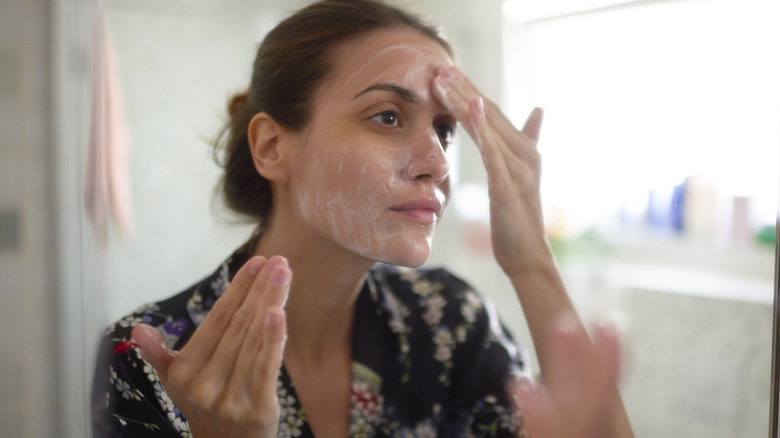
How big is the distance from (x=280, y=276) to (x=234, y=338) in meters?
0.06

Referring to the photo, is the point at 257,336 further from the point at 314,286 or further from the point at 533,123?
the point at 533,123

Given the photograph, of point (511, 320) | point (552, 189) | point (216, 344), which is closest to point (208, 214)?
point (216, 344)

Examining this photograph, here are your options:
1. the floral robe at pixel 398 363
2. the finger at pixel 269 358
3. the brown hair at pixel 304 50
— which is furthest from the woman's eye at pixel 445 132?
the finger at pixel 269 358

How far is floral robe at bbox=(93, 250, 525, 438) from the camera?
0.59 m

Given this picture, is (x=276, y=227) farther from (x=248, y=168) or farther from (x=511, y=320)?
(x=511, y=320)

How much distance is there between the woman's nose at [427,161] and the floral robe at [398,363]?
0.74ft

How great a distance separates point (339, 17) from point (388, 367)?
1.37 ft

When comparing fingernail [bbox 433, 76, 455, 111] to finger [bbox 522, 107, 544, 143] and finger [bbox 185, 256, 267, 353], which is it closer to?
finger [bbox 522, 107, 544, 143]

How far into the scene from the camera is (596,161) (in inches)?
39.8

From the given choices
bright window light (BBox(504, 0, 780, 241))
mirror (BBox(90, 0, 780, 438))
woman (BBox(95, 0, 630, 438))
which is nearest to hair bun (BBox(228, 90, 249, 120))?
woman (BBox(95, 0, 630, 438))

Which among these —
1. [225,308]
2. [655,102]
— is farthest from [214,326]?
[655,102]

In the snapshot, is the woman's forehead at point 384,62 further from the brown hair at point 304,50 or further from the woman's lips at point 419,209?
the woman's lips at point 419,209

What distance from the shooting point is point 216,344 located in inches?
19.4

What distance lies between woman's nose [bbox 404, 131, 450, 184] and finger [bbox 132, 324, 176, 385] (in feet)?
0.95
